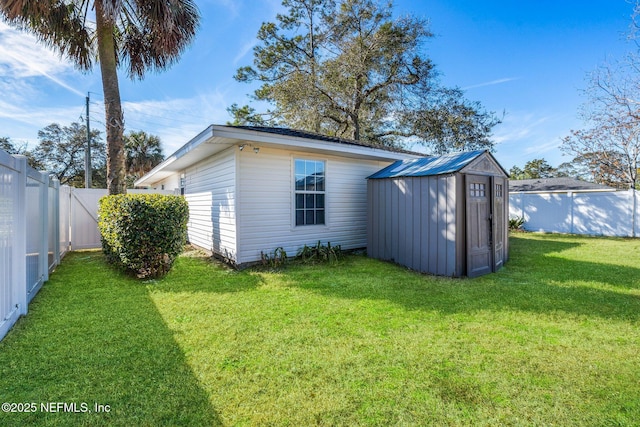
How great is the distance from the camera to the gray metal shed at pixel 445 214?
511 centimetres

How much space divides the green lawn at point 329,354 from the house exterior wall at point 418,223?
711mm

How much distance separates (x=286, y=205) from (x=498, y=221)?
4607 mm

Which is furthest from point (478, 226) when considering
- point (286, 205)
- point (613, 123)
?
point (613, 123)

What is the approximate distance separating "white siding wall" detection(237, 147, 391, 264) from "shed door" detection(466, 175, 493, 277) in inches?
117

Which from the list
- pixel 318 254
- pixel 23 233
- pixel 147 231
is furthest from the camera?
pixel 318 254

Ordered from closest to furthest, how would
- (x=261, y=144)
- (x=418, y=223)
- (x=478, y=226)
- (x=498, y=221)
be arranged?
(x=478, y=226)
(x=418, y=223)
(x=261, y=144)
(x=498, y=221)

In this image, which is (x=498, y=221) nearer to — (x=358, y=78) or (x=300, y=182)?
(x=300, y=182)

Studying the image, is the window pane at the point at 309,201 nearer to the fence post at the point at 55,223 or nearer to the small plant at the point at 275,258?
the small plant at the point at 275,258

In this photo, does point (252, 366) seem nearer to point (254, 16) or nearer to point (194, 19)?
point (194, 19)

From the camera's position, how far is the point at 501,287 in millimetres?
4641

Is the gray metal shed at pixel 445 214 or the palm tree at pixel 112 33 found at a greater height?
the palm tree at pixel 112 33

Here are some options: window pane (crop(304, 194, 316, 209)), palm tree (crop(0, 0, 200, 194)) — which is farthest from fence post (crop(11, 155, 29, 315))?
window pane (crop(304, 194, 316, 209))

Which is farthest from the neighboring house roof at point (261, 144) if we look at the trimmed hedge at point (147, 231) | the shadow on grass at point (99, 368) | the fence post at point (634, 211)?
the fence post at point (634, 211)

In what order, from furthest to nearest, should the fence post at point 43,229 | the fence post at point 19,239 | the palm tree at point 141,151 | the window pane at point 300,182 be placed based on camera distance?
the palm tree at point 141,151
the window pane at point 300,182
the fence post at point 43,229
the fence post at point 19,239
